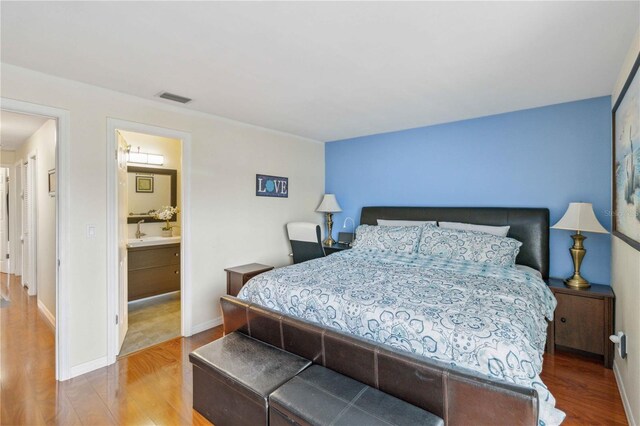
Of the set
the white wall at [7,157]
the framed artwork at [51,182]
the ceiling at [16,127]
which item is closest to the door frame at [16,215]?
the white wall at [7,157]

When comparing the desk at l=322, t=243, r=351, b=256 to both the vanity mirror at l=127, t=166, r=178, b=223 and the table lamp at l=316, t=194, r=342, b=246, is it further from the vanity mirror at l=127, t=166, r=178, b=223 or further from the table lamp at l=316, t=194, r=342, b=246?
Answer: the vanity mirror at l=127, t=166, r=178, b=223

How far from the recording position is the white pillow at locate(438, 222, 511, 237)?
324 centimetres

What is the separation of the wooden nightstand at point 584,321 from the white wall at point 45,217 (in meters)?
4.95

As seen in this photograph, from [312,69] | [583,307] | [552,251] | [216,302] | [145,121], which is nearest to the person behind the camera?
[312,69]

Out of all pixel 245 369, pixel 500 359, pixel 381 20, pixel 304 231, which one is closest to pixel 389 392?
pixel 500 359

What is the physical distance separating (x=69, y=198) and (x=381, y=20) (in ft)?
8.67

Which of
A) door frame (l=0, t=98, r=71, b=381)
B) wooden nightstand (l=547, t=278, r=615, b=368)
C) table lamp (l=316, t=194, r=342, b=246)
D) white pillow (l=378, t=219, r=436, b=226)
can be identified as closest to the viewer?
door frame (l=0, t=98, r=71, b=381)

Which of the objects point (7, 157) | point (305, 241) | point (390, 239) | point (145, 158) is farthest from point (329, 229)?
point (7, 157)

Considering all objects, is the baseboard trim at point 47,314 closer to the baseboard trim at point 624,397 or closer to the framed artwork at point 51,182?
the framed artwork at point 51,182

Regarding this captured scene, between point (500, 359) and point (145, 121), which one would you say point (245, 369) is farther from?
point (145, 121)

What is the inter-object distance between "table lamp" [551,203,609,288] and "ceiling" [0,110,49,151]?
502 centimetres

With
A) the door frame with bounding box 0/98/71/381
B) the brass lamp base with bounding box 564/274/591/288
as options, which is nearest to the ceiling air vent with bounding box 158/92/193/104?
the door frame with bounding box 0/98/71/381

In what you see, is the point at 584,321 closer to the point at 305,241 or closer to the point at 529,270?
the point at 529,270

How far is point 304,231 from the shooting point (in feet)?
13.0
